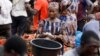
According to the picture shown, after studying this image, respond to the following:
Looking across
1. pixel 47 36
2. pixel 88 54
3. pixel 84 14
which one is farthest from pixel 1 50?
pixel 84 14

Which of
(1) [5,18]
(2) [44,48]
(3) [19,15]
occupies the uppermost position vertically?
(2) [44,48]

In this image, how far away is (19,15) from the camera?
9.93 metres

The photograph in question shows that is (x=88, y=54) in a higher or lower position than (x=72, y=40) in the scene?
higher

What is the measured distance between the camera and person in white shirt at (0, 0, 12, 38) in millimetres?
9031

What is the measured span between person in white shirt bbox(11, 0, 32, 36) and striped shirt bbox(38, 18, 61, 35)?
4.62 ft

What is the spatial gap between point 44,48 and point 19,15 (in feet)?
16.3

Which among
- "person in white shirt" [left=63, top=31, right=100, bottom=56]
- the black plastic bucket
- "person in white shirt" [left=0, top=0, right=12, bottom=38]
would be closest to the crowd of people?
"person in white shirt" [left=0, top=0, right=12, bottom=38]

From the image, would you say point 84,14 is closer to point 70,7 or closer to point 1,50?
point 70,7

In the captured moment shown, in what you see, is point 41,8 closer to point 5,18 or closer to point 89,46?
point 5,18

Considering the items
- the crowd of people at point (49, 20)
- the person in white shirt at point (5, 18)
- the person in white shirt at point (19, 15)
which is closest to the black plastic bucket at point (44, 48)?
the crowd of people at point (49, 20)

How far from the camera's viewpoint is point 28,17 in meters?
10.7

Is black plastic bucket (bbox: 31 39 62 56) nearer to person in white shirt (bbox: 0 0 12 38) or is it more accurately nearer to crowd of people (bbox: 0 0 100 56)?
crowd of people (bbox: 0 0 100 56)

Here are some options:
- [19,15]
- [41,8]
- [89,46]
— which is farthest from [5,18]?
[89,46]

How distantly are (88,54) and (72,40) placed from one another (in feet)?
12.8
